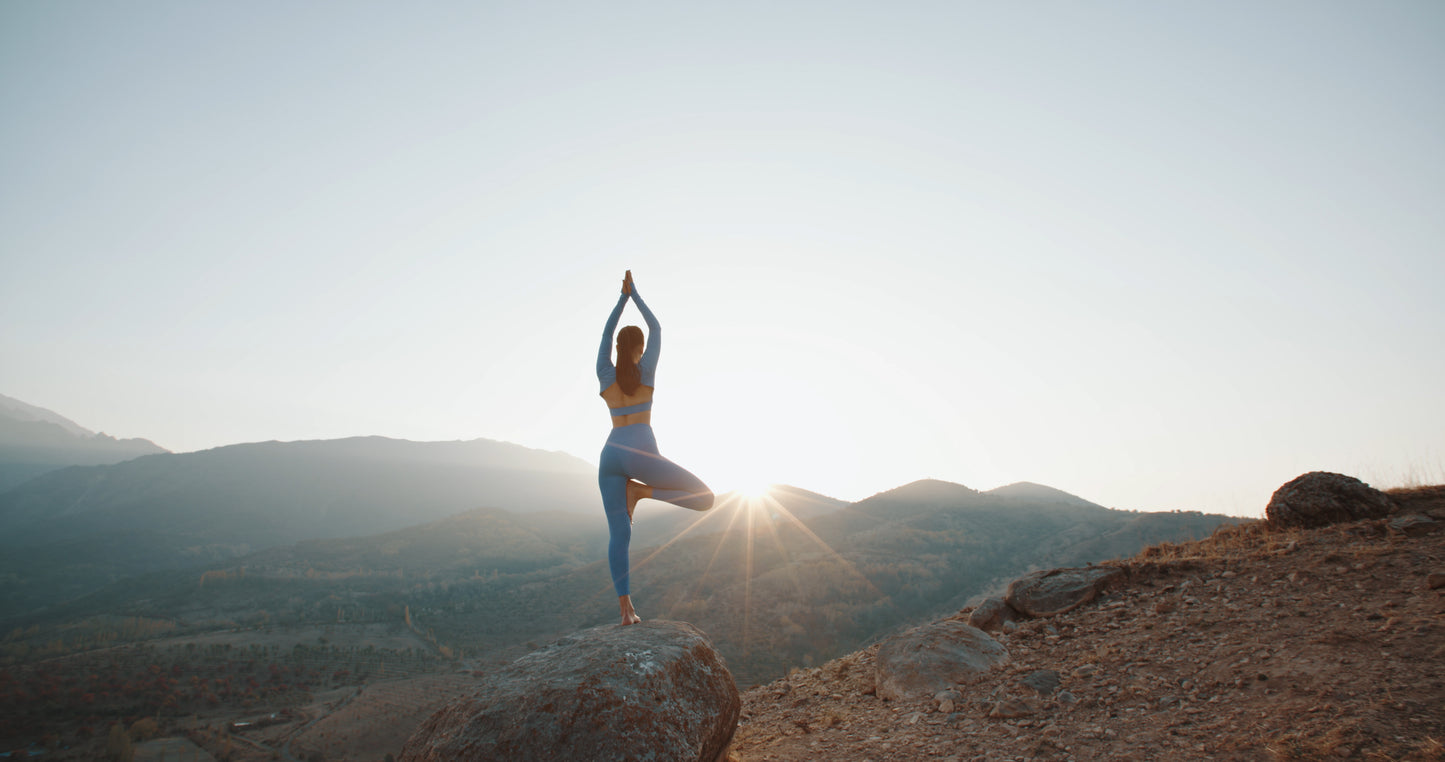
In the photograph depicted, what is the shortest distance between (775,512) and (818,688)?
175 feet

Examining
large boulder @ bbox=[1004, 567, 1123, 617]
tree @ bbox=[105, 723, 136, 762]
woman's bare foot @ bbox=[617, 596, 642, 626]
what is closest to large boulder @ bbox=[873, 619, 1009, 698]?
large boulder @ bbox=[1004, 567, 1123, 617]

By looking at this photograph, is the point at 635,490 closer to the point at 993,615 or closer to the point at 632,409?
the point at 632,409

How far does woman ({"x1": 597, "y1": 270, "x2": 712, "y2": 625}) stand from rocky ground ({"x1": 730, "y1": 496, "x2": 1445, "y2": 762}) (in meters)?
2.83

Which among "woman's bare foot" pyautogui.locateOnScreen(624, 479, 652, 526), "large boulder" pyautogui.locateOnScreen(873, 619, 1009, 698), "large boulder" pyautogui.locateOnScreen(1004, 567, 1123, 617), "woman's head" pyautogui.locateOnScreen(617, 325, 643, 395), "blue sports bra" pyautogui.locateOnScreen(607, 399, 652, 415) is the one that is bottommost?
"large boulder" pyautogui.locateOnScreen(873, 619, 1009, 698)

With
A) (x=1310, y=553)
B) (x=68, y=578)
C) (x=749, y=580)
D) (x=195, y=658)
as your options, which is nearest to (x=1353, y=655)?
(x=1310, y=553)

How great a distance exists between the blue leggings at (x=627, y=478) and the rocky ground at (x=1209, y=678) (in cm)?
273

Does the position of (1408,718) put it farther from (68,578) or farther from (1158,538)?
(68,578)

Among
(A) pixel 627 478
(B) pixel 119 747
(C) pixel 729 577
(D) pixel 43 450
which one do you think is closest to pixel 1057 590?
(A) pixel 627 478

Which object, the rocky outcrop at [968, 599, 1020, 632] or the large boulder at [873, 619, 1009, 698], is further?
the rocky outcrop at [968, 599, 1020, 632]

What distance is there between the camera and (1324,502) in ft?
29.9

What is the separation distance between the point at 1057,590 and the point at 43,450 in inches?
9923

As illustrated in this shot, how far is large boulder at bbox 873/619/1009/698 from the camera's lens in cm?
719

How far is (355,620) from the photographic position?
138ft

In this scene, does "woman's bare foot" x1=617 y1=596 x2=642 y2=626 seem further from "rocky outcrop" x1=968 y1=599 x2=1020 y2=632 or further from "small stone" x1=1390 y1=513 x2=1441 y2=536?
"small stone" x1=1390 y1=513 x2=1441 y2=536
